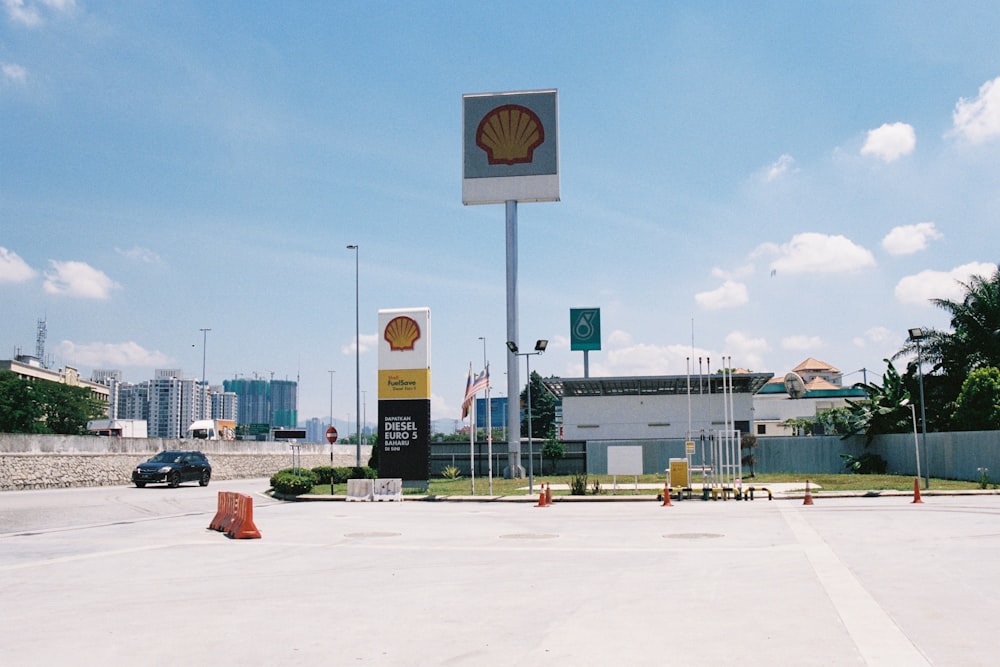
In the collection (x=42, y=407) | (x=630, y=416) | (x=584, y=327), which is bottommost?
(x=630, y=416)

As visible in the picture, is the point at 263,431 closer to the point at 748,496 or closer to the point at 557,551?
the point at 748,496

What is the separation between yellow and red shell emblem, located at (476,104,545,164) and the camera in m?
48.6

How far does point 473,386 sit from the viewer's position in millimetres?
33312

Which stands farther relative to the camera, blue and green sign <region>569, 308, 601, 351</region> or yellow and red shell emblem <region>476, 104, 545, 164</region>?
blue and green sign <region>569, 308, 601, 351</region>

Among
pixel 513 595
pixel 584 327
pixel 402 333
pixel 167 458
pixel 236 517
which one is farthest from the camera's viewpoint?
pixel 584 327

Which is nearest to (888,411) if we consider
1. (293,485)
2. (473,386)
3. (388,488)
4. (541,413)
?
(473,386)

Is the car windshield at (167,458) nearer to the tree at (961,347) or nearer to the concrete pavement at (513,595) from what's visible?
the concrete pavement at (513,595)

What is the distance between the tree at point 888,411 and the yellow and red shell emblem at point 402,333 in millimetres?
25475

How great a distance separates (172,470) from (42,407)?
58721 mm

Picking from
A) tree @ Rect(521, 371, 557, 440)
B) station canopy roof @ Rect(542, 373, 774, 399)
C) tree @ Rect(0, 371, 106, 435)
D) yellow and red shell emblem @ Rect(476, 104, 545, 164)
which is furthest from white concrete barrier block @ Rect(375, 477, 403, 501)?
tree @ Rect(521, 371, 557, 440)

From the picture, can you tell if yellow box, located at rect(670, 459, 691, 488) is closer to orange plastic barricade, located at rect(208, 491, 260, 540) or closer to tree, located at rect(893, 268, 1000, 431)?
orange plastic barricade, located at rect(208, 491, 260, 540)

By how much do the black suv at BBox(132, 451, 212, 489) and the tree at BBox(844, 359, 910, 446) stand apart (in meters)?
33.4

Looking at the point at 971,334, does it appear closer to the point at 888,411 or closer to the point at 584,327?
the point at 888,411

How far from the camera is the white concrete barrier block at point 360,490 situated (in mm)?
31719
